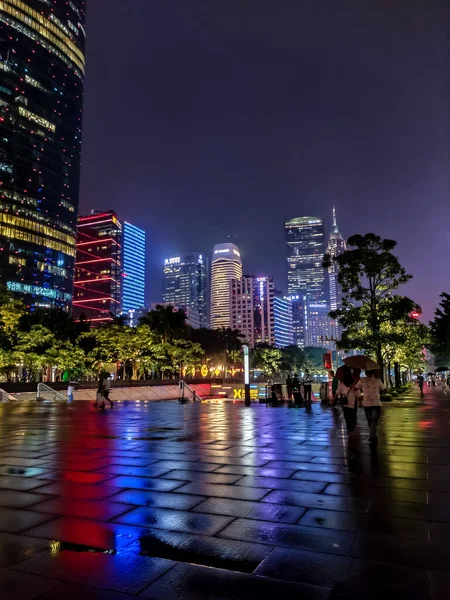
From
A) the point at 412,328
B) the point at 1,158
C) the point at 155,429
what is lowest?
the point at 155,429

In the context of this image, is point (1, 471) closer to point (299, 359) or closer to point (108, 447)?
point (108, 447)

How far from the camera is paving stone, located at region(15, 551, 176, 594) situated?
3383mm

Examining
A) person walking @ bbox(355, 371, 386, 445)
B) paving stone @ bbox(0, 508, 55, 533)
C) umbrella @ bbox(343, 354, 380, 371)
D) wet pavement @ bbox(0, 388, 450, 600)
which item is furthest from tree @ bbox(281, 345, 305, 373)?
paving stone @ bbox(0, 508, 55, 533)

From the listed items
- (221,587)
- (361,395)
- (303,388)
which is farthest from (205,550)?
(303,388)

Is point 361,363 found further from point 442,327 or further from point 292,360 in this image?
point 292,360

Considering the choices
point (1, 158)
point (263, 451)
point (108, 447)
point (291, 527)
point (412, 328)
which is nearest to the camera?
point (291, 527)

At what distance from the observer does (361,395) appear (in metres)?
11.1

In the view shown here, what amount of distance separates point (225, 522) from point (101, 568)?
5.05 ft

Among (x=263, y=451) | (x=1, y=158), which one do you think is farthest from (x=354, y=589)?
(x=1, y=158)

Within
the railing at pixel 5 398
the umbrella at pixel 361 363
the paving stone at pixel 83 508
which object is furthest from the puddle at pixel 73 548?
the railing at pixel 5 398

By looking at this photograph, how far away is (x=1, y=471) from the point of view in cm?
743

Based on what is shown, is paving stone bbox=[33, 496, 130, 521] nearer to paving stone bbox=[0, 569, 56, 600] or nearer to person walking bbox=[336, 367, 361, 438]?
paving stone bbox=[0, 569, 56, 600]

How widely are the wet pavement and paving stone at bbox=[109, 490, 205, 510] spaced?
0.08 feet

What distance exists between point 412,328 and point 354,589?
29.8 metres
